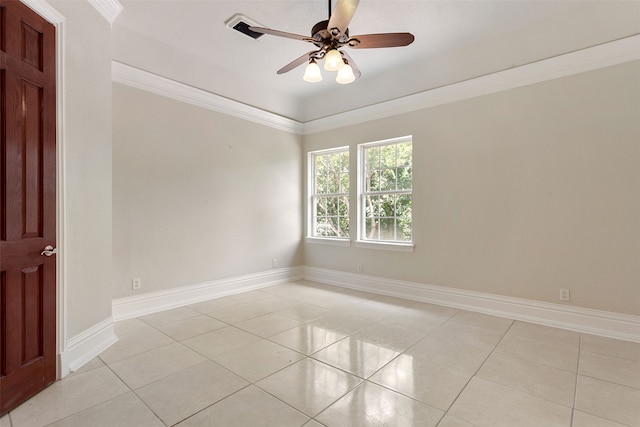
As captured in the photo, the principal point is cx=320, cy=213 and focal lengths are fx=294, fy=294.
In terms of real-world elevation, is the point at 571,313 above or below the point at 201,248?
below

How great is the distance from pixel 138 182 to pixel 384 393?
3329mm

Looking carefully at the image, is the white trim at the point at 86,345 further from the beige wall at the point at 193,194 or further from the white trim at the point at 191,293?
the beige wall at the point at 193,194

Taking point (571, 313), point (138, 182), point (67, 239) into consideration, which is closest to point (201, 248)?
point (138, 182)

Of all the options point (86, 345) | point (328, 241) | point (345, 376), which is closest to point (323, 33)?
point (345, 376)

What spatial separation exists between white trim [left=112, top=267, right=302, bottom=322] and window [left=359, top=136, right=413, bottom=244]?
165 cm

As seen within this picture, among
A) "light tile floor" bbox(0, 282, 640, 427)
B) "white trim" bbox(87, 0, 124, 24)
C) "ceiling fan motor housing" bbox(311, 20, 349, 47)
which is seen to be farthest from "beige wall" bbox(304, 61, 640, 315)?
"white trim" bbox(87, 0, 124, 24)

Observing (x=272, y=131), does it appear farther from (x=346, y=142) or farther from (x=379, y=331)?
(x=379, y=331)

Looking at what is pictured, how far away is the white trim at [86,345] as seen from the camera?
216 centimetres

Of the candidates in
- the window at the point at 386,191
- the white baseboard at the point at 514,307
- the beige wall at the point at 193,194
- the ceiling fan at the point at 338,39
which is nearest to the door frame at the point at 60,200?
the beige wall at the point at 193,194

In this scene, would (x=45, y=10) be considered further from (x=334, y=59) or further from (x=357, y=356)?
(x=357, y=356)

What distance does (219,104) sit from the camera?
13.8 feet

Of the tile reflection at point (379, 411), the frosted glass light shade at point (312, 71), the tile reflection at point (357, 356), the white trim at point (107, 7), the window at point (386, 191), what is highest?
the white trim at point (107, 7)

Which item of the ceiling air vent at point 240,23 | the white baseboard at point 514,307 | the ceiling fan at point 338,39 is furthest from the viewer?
the ceiling air vent at point 240,23

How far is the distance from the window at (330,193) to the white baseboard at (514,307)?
0.91 m
